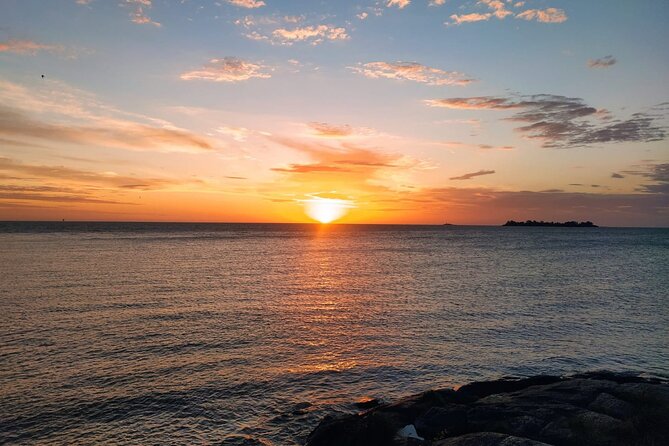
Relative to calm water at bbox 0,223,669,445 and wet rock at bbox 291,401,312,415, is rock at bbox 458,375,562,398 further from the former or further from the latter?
wet rock at bbox 291,401,312,415

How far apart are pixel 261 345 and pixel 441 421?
17357mm

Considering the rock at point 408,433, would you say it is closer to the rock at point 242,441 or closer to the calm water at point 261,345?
the calm water at point 261,345

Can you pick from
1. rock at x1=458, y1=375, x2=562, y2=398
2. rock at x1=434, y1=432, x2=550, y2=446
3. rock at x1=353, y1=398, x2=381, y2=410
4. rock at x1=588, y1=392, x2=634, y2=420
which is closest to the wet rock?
rock at x1=353, y1=398, x2=381, y2=410

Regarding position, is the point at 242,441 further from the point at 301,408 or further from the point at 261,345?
the point at 261,345

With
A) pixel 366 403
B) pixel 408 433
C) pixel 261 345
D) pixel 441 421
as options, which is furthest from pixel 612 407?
pixel 261 345

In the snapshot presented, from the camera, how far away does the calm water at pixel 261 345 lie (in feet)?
68.0

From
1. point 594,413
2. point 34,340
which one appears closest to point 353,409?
point 594,413

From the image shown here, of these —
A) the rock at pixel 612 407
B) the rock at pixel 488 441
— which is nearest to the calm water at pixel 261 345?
the rock at pixel 488 441

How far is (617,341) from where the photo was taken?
3447cm

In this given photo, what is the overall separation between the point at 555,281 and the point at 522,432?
5930cm

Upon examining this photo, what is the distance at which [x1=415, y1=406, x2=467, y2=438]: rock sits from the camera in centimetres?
1739

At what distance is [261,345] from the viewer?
1266 inches

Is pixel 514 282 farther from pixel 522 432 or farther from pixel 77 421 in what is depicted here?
pixel 77 421

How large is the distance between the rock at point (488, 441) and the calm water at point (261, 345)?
22.9ft
